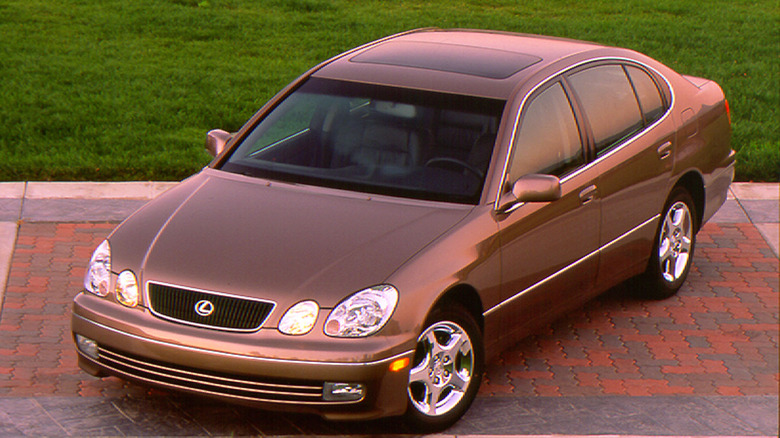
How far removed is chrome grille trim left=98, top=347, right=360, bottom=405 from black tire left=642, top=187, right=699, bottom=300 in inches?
125

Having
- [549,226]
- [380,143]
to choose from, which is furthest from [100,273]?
[549,226]

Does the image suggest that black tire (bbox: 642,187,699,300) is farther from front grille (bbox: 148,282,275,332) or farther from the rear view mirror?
front grille (bbox: 148,282,275,332)

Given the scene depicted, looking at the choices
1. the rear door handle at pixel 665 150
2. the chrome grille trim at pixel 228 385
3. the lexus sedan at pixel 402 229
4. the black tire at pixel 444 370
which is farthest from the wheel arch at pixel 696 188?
the chrome grille trim at pixel 228 385

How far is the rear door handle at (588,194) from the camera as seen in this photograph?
6691 mm

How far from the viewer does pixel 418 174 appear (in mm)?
6297

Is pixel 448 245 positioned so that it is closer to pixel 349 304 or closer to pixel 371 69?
pixel 349 304

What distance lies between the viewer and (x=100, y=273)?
5.82 metres

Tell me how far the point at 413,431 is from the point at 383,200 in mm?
1238

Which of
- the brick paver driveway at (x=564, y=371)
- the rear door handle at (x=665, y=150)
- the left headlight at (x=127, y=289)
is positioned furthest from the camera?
the rear door handle at (x=665, y=150)

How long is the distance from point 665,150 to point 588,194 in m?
1.10

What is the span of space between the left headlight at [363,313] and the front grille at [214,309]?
1.01ft

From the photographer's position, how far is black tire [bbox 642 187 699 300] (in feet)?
25.2

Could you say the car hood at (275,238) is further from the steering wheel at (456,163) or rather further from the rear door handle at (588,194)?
the rear door handle at (588,194)

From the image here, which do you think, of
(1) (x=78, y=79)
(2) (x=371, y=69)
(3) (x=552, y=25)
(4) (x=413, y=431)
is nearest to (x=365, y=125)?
(2) (x=371, y=69)
